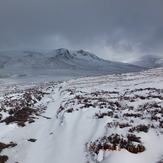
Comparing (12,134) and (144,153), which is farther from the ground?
(144,153)

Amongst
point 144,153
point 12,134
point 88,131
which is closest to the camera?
point 144,153

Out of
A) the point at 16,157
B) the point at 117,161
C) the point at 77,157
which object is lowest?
the point at 16,157

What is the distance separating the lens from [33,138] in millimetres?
7555

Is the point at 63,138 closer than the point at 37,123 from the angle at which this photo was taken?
Yes

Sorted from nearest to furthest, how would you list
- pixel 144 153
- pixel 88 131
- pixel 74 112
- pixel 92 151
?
pixel 144 153, pixel 92 151, pixel 88 131, pixel 74 112

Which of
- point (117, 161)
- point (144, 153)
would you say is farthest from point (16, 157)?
point (144, 153)

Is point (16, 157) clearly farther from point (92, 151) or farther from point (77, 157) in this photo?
point (92, 151)

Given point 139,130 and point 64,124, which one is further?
point 64,124

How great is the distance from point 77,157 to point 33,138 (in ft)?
12.2

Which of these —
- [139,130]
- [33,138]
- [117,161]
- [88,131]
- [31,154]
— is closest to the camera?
[117,161]

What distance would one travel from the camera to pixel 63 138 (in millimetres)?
6828

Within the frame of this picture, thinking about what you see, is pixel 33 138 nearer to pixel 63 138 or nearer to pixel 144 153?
pixel 63 138

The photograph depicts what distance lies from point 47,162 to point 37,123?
499cm

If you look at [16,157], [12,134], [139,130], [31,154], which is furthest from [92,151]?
[12,134]
